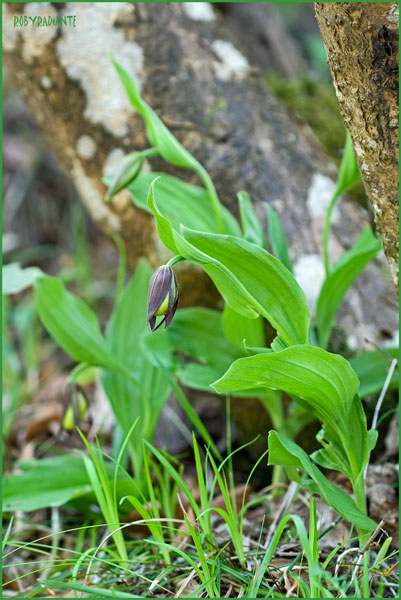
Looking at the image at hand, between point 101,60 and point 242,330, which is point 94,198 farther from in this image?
point 242,330

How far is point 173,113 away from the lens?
6.23ft

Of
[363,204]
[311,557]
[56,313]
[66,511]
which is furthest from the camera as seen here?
[363,204]

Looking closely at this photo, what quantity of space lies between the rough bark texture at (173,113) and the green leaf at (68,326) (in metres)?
0.46

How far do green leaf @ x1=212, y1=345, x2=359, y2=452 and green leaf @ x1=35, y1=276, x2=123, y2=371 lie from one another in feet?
1.84

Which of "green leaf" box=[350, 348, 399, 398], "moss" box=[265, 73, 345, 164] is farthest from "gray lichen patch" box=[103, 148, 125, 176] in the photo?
"green leaf" box=[350, 348, 399, 398]

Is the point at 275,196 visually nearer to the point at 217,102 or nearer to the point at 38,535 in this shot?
the point at 217,102

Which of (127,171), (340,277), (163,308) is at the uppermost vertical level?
(127,171)

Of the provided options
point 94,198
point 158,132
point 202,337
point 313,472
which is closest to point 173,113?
point 94,198

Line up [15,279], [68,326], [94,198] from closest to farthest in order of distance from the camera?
1. [68,326]
2. [15,279]
3. [94,198]

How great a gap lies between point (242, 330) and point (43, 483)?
68 cm

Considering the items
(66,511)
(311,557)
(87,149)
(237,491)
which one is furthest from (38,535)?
(87,149)

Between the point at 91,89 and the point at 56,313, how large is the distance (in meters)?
0.85

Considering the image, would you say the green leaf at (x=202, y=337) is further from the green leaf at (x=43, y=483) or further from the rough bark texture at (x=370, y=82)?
the rough bark texture at (x=370, y=82)

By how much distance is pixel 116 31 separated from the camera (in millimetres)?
1944
